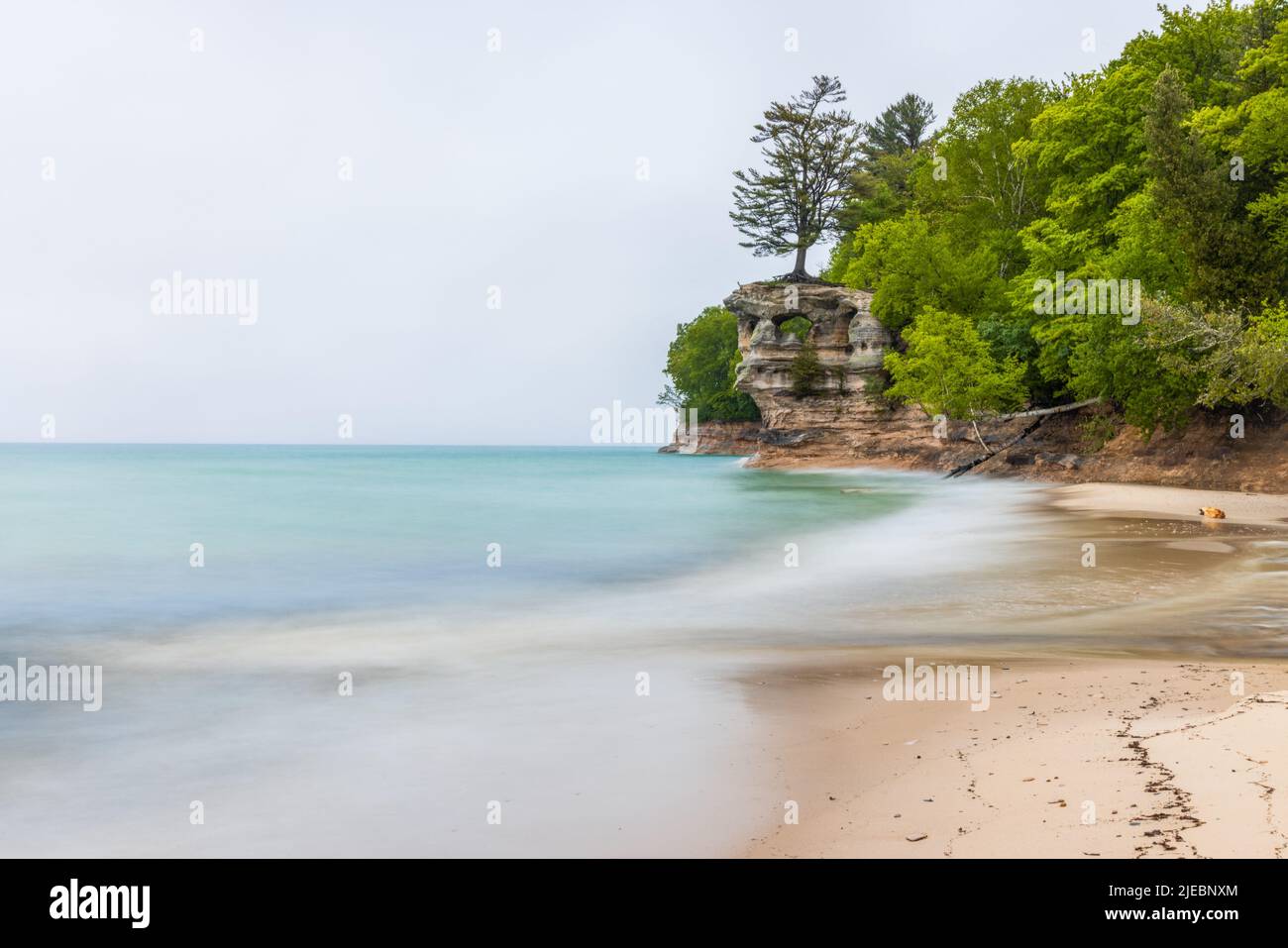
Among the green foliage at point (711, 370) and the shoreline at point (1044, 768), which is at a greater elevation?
the green foliage at point (711, 370)

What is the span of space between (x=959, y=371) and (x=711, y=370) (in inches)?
2123

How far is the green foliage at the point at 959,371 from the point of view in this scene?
43438 mm

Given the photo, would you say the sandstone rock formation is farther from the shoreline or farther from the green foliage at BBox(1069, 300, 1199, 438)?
the shoreline

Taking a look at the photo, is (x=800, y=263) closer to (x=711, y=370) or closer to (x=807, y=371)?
(x=807, y=371)

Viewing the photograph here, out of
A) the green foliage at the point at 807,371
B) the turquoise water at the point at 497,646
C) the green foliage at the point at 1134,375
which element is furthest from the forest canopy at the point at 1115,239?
the turquoise water at the point at 497,646

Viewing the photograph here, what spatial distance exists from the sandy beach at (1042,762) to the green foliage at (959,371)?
122 feet

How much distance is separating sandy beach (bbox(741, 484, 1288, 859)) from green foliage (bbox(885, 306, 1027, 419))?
37.0m

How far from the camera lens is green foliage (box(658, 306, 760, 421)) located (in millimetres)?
95562

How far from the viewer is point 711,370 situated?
319ft

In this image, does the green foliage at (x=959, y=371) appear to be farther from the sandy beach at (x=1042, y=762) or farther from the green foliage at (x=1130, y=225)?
the sandy beach at (x=1042, y=762)

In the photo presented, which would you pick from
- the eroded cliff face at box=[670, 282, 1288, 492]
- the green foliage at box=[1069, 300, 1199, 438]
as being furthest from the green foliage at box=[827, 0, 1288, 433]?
the eroded cliff face at box=[670, 282, 1288, 492]

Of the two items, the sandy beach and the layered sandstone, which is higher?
the layered sandstone
